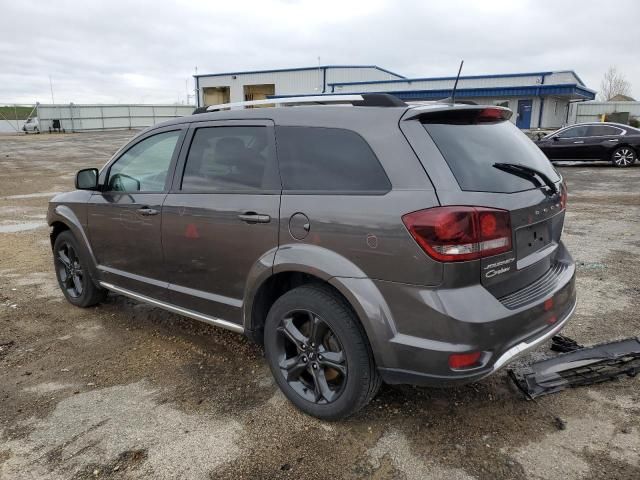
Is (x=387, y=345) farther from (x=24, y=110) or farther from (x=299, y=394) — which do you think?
(x=24, y=110)

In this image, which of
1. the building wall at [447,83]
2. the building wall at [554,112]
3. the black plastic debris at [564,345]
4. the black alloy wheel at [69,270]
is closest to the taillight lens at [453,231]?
the black plastic debris at [564,345]

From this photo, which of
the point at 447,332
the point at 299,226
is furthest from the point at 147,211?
the point at 447,332

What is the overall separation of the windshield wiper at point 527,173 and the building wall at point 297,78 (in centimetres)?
4234

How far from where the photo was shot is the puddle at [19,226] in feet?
28.0

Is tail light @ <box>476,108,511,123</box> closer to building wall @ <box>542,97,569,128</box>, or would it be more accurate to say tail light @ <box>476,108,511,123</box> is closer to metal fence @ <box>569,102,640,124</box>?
building wall @ <box>542,97,569,128</box>

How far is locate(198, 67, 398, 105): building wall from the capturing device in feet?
151

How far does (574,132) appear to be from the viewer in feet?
55.5

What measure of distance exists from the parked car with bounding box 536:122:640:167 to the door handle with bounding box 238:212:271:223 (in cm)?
1544

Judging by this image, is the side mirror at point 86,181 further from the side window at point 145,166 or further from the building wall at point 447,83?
the building wall at point 447,83

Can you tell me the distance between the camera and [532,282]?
9.30 feet

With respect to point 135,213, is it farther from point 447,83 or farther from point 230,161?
point 447,83

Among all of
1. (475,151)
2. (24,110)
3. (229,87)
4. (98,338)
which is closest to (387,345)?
(475,151)

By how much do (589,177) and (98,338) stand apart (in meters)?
14.5

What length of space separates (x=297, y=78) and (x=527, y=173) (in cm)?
4716
